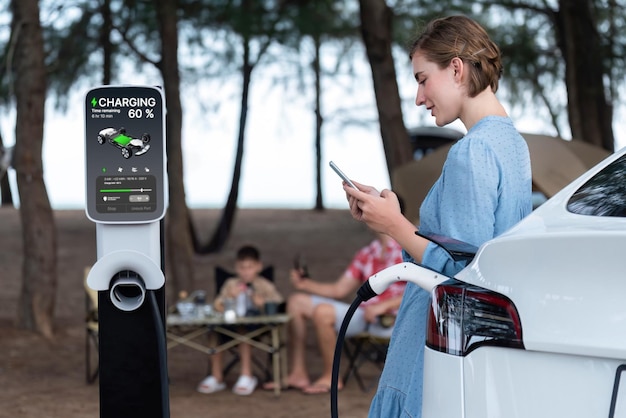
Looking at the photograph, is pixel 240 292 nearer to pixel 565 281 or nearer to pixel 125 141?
pixel 125 141

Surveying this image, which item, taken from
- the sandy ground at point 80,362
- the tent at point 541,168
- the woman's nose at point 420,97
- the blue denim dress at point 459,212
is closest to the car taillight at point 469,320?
the blue denim dress at point 459,212

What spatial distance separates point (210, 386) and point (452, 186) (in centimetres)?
515

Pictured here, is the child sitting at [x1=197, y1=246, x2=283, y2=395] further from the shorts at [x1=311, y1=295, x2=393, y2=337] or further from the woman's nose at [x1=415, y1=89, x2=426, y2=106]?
the woman's nose at [x1=415, y1=89, x2=426, y2=106]

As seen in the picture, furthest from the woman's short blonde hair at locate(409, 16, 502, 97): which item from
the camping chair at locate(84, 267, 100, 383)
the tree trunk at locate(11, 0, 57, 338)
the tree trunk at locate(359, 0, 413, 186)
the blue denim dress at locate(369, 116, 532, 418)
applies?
the tree trunk at locate(359, 0, 413, 186)

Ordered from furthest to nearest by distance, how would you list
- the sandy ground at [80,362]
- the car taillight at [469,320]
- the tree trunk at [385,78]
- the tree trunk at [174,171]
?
the tree trunk at [174,171] < the tree trunk at [385,78] < the sandy ground at [80,362] < the car taillight at [469,320]

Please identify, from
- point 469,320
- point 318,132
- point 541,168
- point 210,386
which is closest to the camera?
point 469,320

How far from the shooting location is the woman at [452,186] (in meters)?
2.44

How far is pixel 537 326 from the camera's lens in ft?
6.27

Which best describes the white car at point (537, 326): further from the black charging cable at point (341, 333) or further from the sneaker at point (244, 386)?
the sneaker at point (244, 386)

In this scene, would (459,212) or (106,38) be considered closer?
(459,212)

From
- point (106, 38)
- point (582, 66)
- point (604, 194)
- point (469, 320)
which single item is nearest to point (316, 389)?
point (604, 194)

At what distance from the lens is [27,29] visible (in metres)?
9.41

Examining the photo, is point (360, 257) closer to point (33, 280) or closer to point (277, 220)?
point (33, 280)

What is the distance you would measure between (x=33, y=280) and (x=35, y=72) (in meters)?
1.88
